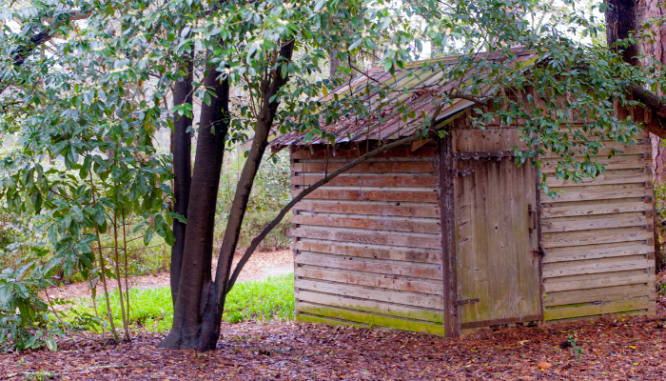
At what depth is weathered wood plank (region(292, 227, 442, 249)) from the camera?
22.9ft

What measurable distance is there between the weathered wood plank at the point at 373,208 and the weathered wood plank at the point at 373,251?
0.44 meters

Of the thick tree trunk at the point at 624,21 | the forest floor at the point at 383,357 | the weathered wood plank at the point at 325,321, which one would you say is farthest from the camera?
the thick tree trunk at the point at 624,21

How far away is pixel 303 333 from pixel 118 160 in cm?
398

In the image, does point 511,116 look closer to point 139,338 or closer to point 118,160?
point 118,160

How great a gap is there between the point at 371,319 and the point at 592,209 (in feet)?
10.6

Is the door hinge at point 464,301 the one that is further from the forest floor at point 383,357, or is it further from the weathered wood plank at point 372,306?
the forest floor at point 383,357

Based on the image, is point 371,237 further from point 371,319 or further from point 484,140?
point 484,140

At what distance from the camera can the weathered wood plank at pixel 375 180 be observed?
6945 mm

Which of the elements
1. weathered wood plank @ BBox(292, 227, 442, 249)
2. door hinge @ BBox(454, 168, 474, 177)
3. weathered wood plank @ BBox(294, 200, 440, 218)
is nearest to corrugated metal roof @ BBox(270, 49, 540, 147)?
door hinge @ BBox(454, 168, 474, 177)

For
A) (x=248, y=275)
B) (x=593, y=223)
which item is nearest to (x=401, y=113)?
(x=593, y=223)

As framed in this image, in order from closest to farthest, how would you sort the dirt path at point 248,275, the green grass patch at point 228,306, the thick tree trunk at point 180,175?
1. the thick tree trunk at point 180,175
2. the green grass patch at point 228,306
3. the dirt path at point 248,275

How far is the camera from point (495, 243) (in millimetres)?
7000

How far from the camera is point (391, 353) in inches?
257

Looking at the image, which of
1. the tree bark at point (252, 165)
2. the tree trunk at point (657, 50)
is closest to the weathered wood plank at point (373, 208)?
the tree bark at point (252, 165)
